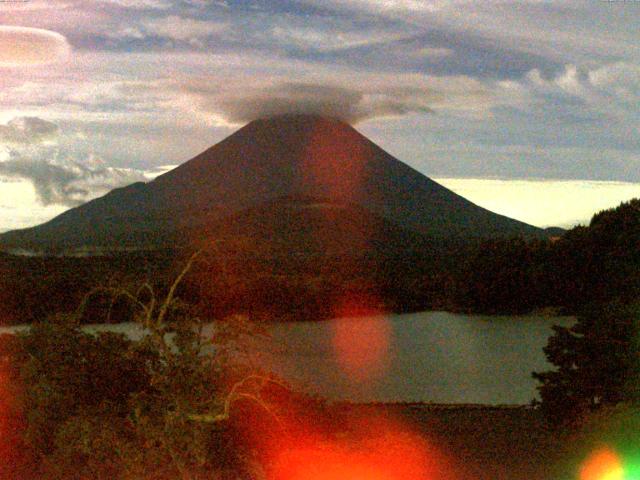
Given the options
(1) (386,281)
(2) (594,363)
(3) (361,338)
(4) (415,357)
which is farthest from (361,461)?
(1) (386,281)

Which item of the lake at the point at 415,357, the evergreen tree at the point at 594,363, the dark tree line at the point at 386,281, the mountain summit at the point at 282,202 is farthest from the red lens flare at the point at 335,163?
the evergreen tree at the point at 594,363

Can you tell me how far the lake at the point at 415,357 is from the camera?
10.4 m

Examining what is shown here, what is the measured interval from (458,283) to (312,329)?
511 centimetres

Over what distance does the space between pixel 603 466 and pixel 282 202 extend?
104 feet

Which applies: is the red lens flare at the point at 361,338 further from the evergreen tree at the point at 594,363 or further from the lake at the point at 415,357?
the evergreen tree at the point at 594,363

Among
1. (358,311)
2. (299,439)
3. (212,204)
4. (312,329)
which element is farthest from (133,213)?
(299,439)

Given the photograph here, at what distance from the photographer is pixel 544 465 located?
642cm

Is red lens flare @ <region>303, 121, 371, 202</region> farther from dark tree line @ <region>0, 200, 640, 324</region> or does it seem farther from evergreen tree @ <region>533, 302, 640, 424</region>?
evergreen tree @ <region>533, 302, 640, 424</region>

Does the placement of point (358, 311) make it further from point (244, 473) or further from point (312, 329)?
point (244, 473)

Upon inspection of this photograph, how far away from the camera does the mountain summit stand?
32.7 metres

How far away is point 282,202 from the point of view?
37281 millimetres

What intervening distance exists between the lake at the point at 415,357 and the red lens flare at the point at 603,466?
2.30 m

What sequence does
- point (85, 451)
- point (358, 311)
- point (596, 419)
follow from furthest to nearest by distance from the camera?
point (358, 311) → point (596, 419) → point (85, 451)

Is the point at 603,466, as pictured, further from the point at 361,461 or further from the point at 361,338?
the point at 361,338
